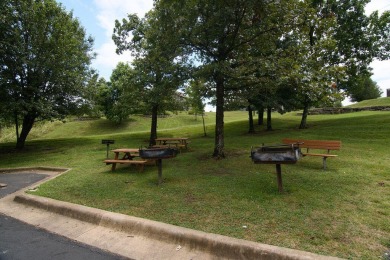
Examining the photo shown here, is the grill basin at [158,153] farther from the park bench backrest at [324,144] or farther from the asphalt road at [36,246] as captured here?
the park bench backrest at [324,144]

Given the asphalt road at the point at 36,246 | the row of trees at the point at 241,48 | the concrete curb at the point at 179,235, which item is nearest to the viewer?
the concrete curb at the point at 179,235

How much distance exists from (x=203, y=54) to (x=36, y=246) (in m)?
7.82

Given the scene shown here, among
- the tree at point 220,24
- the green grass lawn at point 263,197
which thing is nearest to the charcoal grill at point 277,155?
the green grass lawn at point 263,197

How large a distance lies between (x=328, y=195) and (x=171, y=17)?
717 cm

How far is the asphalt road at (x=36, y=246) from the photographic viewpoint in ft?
12.0

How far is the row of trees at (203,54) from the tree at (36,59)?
0.18 feet

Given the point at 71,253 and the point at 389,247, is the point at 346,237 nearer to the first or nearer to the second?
the point at 389,247

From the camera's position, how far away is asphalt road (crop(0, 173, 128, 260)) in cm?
365

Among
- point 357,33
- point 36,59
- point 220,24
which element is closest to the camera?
point 220,24

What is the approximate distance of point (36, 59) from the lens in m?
14.3

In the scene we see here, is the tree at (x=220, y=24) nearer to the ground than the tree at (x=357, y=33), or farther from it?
nearer to the ground

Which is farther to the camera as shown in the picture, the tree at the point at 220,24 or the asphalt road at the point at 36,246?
the tree at the point at 220,24

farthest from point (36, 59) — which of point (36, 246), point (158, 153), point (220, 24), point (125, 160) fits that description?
point (36, 246)

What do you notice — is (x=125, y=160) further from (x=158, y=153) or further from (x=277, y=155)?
(x=277, y=155)
